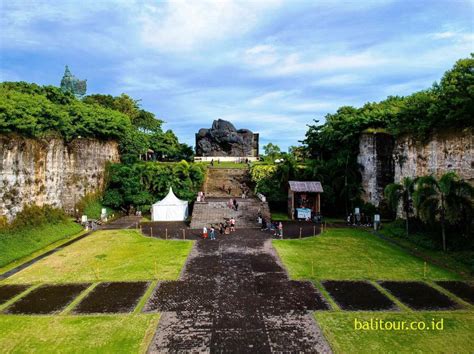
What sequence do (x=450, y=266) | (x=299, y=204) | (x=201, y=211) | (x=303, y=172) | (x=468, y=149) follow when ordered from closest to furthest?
(x=450, y=266), (x=468, y=149), (x=201, y=211), (x=299, y=204), (x=303, y=172)

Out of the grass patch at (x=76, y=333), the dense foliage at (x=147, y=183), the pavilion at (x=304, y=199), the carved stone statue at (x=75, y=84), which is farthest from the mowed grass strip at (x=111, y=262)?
the carved stone statue at (x=75, y=84)

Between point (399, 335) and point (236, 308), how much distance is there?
4.90 meters

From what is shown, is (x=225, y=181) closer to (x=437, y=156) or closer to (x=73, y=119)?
(x=73, y=119)

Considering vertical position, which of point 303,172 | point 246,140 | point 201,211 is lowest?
point 201,211

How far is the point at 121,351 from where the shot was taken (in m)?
9.35

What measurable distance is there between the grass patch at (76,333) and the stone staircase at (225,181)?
25116 millimetres

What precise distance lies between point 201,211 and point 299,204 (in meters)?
8.39

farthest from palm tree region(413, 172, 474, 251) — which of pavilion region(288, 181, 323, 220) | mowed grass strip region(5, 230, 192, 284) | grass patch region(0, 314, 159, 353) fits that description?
grass patch region(0, 314, 159, 353)

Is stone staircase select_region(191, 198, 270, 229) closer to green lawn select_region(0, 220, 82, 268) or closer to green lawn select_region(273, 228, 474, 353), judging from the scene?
green lawn select_region(273, 228, 474, 353)

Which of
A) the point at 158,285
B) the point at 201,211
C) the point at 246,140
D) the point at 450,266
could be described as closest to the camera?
the point at 158,285

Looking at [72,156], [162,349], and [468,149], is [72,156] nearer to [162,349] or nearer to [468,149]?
[162,349]

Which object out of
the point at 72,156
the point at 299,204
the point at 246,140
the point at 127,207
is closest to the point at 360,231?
the point at 299,204

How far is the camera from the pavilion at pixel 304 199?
98.0ft

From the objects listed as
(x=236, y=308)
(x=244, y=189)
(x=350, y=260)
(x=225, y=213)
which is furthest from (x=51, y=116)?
(x=350, y=260)
